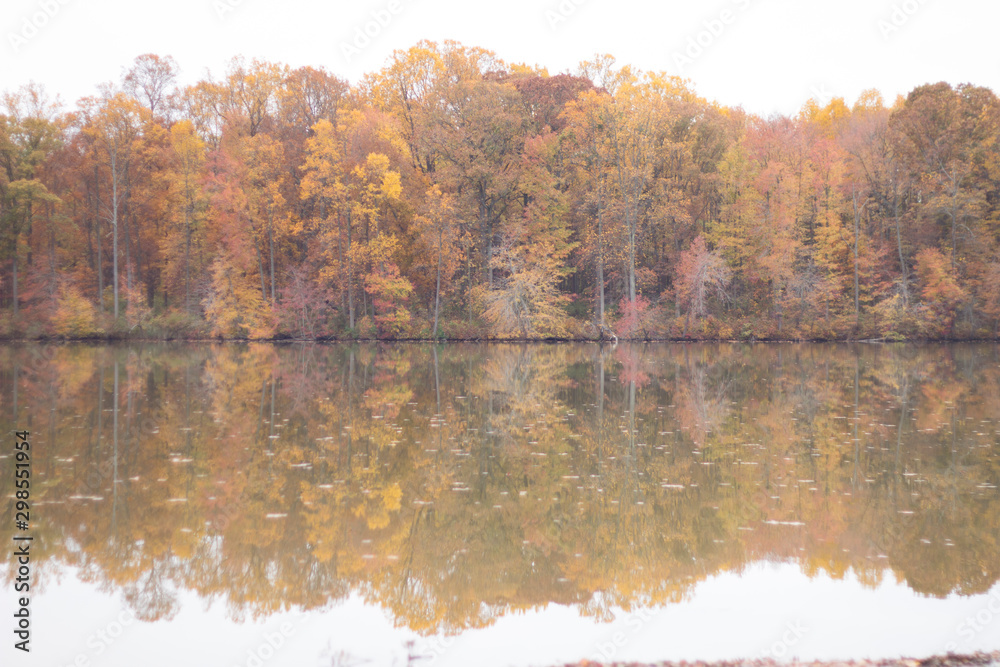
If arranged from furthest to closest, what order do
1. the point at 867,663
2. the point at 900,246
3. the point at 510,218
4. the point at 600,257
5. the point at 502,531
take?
the point at 510,218 < the point at 600,257 < the point at 900,246 < the point at 502,531 < the point at 867,663

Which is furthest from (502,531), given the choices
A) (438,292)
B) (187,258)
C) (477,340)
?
(187,258)

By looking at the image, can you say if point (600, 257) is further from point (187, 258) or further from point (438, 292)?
point (187, 258)

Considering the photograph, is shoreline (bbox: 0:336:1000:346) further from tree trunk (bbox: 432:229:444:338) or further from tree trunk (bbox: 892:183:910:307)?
tree trunk (bbox: 892:183:910:307)

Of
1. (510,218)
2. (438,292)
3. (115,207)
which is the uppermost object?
(115,207)

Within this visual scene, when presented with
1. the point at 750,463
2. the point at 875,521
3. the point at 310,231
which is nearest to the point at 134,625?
the point at 875,521

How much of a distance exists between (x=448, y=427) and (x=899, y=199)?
46.7m

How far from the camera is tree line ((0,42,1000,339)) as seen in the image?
48.0m

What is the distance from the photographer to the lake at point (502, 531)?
256 inches

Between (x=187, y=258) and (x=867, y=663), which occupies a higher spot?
(x=187, y=258)

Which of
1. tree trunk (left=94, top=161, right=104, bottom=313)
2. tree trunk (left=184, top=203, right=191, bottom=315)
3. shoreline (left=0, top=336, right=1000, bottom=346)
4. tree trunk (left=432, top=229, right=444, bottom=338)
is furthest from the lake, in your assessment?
tree trunk (left=94, top=161, right=104, bottom=313)

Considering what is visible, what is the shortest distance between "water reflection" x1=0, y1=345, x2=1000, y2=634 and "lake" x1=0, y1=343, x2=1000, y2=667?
5 cm

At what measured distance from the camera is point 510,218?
51.8 metres

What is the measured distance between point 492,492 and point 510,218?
42.5 metres

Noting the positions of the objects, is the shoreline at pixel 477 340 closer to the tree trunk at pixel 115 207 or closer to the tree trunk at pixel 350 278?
the tree trunk at pixel 350 278
